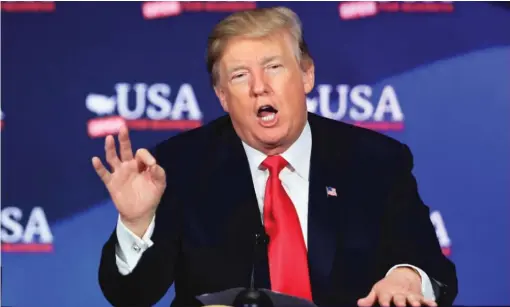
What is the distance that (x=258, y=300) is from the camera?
1336 millimetres

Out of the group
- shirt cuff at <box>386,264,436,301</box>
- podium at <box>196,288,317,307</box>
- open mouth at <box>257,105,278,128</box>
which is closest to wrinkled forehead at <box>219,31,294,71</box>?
open mouth at <box>257,105,278,128</box>

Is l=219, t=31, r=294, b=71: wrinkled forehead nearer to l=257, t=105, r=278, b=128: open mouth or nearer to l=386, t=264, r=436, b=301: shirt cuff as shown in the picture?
l=257, t=105, r=278, b=128: open mouth

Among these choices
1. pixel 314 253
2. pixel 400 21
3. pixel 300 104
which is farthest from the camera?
pixel 400 21

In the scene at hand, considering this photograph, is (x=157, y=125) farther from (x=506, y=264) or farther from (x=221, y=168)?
(x=506, y=264)

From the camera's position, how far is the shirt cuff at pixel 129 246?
1677 mm

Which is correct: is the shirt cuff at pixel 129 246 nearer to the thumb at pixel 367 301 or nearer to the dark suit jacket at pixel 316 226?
the dark suit jacket at pixel 316 226

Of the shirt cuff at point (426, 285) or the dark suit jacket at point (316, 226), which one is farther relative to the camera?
the dark suit jacket at point (316, 226)

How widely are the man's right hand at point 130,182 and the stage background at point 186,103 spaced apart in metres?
0.94

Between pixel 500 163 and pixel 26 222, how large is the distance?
1.49 meters

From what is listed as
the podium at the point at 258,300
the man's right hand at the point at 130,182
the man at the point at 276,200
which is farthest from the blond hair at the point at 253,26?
the podium at the point at 258,300

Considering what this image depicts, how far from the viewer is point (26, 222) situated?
2.62 meters

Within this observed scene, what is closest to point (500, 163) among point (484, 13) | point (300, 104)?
point (484, 13)

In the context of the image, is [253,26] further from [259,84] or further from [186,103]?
[186,103]

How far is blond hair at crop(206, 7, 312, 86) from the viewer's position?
6.18ft
